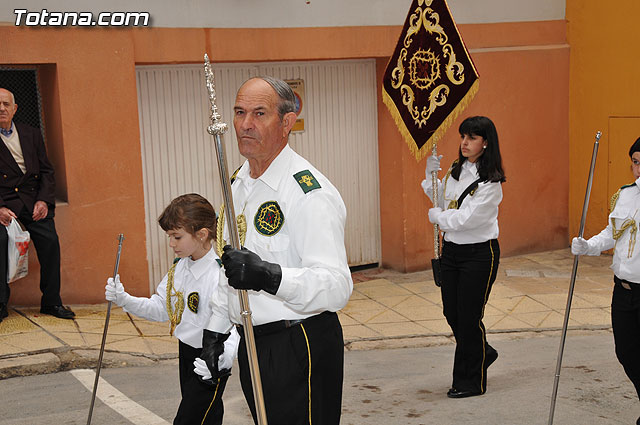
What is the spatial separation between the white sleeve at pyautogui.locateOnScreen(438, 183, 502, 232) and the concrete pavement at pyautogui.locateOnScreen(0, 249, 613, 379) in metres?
1.88

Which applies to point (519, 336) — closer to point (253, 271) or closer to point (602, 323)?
point (602, 323)

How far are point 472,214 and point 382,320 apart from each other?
101 inches

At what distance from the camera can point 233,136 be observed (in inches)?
384

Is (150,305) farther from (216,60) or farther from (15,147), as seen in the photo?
(216,60)

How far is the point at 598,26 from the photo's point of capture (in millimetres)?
10883

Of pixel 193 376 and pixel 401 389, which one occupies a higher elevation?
pixel 193 376

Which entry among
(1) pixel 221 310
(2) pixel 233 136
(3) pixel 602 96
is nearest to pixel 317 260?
(1) pixel 221 310

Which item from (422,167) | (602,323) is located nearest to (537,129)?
(422,167)

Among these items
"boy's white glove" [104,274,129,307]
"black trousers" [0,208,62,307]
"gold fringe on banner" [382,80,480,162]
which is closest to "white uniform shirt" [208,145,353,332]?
"boy's white glove" [104,274,129,307]

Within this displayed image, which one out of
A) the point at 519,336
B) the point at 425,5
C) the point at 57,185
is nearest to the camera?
the point at 425,5

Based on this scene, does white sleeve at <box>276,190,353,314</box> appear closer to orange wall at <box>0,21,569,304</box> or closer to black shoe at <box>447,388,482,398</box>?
black shoe at <box>447,388,482,398</box>

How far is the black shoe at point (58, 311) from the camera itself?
27.2 feet

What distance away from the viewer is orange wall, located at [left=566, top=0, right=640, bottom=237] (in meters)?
10.6

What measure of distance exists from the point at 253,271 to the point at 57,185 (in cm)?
623
